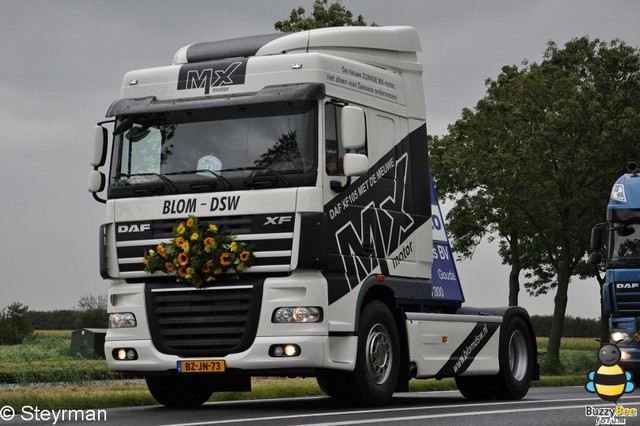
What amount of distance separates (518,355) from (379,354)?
3.90 metres

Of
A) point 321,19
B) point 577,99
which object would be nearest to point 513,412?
point 321,19

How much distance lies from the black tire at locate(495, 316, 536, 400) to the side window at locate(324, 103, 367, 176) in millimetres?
4646

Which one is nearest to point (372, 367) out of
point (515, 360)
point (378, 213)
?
point (378, 213)

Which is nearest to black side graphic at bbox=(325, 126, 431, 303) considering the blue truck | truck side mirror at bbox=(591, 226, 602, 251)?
truck side mirror at bbox=(591, 226, 602, 251)

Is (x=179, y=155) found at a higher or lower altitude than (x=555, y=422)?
higher

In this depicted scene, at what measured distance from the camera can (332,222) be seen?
14320 millimetres

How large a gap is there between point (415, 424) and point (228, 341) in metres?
2.91

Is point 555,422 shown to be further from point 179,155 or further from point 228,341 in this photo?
point 179,155

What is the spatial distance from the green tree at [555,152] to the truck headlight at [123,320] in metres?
32.6

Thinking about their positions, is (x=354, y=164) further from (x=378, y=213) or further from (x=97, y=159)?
(x=97, y=159)

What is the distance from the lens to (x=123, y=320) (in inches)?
585

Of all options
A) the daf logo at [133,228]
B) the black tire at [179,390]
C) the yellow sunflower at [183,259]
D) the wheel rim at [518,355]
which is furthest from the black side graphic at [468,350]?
the daf logo at [133,228]

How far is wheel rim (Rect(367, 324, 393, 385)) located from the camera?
1498cm

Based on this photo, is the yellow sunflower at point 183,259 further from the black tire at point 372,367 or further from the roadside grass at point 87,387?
the roadside grass at point 87,387
